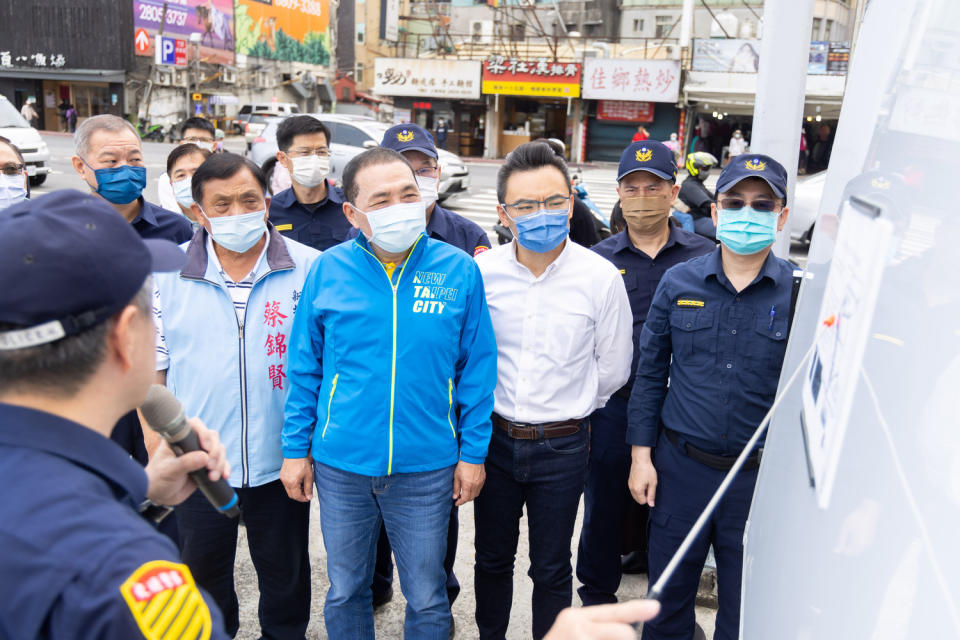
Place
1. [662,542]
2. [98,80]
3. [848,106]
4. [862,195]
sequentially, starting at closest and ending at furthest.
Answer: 1. [862,195]
2. [848,106]
3. [662,542]
4. [98,80]

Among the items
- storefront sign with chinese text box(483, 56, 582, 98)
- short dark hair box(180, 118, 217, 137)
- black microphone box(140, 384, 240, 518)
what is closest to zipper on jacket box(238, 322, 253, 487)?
black microphone box(140, 384, 240, 518)

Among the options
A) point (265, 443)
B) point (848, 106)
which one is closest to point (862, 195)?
Answer: point (848, 106)

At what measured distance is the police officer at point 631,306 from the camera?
296cm

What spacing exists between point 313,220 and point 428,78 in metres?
26.4

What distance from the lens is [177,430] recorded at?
150cm

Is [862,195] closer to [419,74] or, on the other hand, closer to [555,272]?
[555,272]

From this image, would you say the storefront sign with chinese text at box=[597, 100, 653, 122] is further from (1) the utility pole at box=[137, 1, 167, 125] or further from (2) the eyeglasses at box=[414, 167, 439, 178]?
(2) the eyeglasses at box=[414, 167, 439, 178]

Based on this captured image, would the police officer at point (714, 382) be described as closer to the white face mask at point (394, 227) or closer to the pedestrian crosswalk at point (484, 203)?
the white face mask at point (394, 227)

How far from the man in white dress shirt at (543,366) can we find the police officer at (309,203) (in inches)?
61.0

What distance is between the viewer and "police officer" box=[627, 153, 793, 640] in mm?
2279

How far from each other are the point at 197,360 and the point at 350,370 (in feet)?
1.79

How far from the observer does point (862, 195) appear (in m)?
0.90

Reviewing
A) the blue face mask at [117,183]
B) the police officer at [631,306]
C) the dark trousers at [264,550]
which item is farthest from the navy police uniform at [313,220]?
the dark trousers at [264,550]

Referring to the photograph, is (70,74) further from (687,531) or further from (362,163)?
(687,531)
